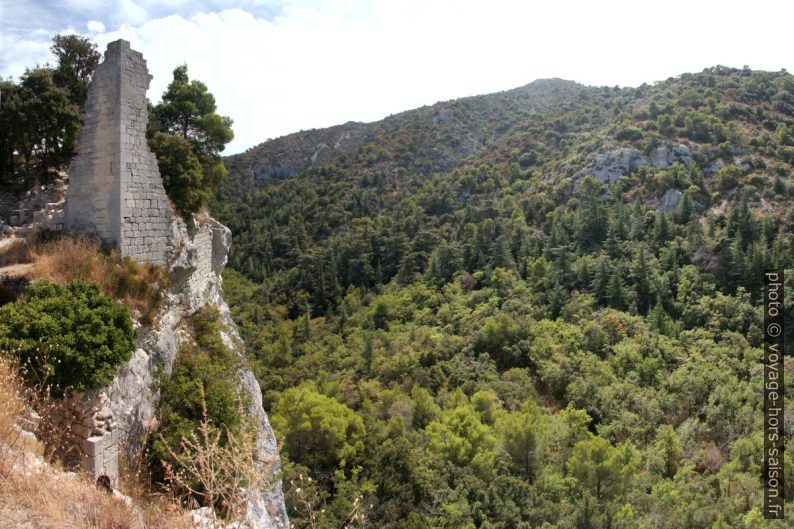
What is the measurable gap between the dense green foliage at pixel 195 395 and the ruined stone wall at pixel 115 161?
194cm

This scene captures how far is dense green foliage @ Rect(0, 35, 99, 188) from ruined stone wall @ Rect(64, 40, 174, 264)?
4.88 feet

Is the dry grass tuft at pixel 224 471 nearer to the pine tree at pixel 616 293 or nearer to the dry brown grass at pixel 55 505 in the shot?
the dry brown grass at pixel 55 505

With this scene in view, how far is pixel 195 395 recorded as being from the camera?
7863 millimetres

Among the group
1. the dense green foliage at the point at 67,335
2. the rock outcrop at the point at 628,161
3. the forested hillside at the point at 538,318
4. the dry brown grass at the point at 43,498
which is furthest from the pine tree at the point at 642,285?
the dry brown grass at the point at 43,498

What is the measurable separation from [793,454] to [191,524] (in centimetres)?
2571

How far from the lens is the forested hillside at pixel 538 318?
20.4 metres

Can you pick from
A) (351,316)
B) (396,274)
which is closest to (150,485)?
(351,316)

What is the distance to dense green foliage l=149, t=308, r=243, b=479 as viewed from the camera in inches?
286

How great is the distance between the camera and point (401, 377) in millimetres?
33781

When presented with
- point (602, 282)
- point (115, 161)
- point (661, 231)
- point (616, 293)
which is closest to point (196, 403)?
point (115, 161)

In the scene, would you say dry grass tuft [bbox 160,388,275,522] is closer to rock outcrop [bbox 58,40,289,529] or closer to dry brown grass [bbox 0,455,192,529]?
dry brown grass [bbox 0,455,192,529]

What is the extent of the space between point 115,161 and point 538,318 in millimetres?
33676

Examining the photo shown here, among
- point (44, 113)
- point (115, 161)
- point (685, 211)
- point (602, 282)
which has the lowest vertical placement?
point (602, 282)

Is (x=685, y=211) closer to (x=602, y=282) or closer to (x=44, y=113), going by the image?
(x=602, y=282)
